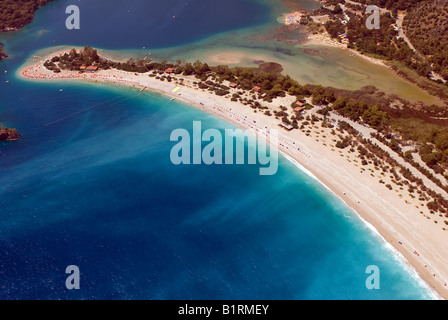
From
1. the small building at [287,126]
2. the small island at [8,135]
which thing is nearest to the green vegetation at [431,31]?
the small building at [287,126]

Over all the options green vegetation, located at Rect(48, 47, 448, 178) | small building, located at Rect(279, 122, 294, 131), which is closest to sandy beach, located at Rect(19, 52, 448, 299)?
small building, located at Rect(279, 122, 294, 131)

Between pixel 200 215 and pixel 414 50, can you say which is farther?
pixel 414 50

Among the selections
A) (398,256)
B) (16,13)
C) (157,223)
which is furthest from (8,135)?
(16,13)

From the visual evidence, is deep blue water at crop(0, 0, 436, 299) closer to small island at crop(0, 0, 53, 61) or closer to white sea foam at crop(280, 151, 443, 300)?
white sea foam at crop(280, 151, 443, 300)

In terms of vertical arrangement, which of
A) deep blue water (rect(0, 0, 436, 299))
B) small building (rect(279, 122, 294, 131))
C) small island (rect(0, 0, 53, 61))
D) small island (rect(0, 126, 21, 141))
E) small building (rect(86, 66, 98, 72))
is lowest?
deep blue water (rect(0, 0, 436, 299))

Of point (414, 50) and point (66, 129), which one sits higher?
point (414, 50)

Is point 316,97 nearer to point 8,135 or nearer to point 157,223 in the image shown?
point 157,223
